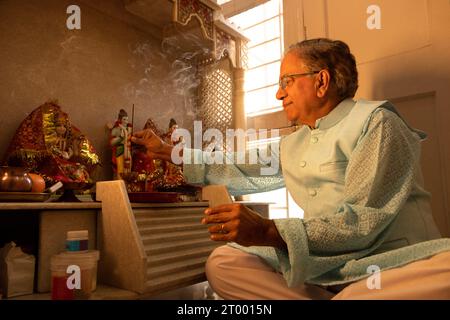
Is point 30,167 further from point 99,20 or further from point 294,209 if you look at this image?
point 294,209

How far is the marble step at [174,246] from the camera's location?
4.95 ft

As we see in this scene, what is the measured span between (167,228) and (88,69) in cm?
187

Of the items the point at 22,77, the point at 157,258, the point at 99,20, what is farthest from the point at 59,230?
the point at 99,20

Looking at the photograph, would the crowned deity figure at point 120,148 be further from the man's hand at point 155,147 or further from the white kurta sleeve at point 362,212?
the white kurta sleeve at point 362,212

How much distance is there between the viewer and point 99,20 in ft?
9.82

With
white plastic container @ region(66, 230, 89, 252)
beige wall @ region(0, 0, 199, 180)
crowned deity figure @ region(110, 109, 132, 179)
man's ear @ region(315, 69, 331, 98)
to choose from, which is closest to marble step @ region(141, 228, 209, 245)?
white plastic container @ region(66, 230, 89, 252)

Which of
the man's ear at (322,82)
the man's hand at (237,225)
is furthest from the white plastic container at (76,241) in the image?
the man's ear at (322,82)

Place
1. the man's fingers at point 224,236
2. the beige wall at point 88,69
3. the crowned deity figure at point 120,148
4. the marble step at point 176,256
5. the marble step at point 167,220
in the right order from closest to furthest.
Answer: the man's fingers at point 224,236
the marble step at point 176,256
the marble step at point 167,220
the beige wall at point 88,69
the crowned deity figure at point 120,148

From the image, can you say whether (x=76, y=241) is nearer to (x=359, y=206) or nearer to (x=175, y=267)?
(x=175, y=267)

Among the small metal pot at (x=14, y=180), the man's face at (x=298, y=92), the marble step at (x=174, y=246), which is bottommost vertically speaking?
the marble step at (x=174, y=246)

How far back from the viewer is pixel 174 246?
1627 mm

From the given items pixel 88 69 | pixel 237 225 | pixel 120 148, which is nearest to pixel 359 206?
pixel 237 225

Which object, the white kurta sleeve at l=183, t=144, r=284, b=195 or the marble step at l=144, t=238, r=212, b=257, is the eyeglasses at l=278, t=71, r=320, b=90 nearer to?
the white kurta sleeve at l=183, t=144, r=284, b=195

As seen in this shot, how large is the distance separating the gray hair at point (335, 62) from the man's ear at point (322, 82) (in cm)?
3
